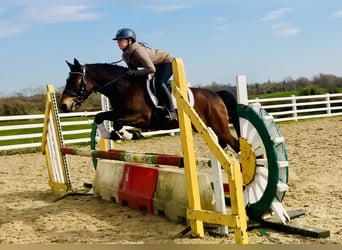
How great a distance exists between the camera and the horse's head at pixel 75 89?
4.70m

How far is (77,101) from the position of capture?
4.75 metres

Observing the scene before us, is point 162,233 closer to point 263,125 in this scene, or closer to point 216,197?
point 216,197

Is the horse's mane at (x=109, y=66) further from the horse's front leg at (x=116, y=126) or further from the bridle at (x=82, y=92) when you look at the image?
the horse's front leg at (x=116, y=126)

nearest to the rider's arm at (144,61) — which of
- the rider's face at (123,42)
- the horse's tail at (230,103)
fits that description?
the rider's face at (123,42)

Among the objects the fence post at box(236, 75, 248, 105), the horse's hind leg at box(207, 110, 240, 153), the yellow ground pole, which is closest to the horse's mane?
the horse's hind leg at box(207, 110, 240, 153)

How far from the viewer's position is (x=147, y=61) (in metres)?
4.51

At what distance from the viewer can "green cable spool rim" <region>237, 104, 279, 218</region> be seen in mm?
3389

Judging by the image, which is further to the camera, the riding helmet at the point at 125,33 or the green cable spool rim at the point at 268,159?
the riding helmet at the point at 125,33

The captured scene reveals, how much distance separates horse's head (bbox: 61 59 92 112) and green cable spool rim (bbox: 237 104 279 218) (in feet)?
6.01

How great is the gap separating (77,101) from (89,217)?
1165 mm

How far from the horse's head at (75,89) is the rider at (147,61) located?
1.50ft

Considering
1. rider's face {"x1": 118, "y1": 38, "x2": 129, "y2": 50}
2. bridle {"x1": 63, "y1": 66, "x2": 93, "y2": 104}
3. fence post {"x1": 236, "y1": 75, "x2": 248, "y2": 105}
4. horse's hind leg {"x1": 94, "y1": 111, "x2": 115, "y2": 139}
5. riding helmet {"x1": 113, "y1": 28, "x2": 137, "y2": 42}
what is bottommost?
horse's hind leg {"x1": 94, "y1": 111, "x2": 115, "y2": 139}

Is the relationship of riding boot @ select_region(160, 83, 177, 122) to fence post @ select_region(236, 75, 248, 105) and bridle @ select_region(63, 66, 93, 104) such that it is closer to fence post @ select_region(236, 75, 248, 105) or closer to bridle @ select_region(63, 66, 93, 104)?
bridle @ select_region(63, 66, 93, 104)

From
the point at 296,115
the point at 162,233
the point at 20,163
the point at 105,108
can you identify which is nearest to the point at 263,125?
the point at 162,233
